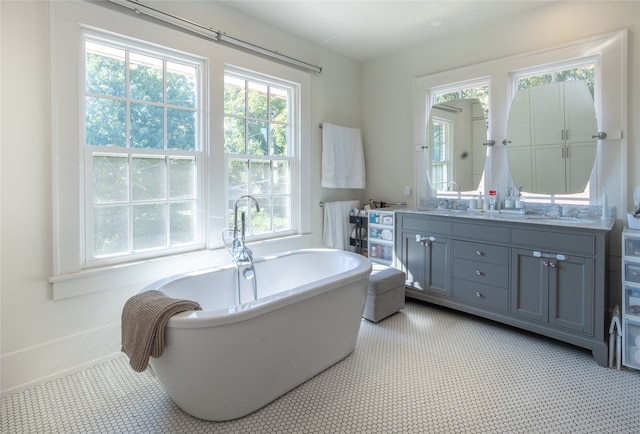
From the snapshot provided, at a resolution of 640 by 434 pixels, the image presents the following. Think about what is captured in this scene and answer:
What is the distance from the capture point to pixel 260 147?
3365mm

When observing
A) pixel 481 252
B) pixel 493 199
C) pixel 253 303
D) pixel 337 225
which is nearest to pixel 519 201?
pixel 493 199

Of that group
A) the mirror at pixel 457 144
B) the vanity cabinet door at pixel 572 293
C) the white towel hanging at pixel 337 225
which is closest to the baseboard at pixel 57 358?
the white towel hanging at pixel 337 225

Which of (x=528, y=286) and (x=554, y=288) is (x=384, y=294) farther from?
(x=554, y=288)

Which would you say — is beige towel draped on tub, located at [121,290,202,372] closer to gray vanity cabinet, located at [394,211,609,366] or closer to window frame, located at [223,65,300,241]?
window frame, located at [223,65,300,241]

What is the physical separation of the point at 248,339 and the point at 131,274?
4.04 ft

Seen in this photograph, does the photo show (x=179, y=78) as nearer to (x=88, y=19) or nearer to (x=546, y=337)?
(x=88, y=19)

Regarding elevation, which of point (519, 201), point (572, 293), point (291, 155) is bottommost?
point (572, 293)

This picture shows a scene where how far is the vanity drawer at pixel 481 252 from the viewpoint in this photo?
110 inches

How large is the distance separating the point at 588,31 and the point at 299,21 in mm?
2338

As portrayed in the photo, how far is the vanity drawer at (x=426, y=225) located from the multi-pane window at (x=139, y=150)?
1874 mm

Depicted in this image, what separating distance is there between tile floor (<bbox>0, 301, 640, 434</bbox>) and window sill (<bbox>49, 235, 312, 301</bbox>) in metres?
0.52

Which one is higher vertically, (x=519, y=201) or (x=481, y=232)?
(x=519, y=201)

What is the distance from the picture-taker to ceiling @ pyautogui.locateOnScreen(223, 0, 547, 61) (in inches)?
117

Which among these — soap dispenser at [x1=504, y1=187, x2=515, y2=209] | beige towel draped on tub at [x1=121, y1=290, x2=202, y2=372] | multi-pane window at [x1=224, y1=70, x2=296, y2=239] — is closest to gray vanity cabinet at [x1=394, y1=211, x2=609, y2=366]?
soap dispenser at [x1=504, y1=187, x2=515, y2=209]
